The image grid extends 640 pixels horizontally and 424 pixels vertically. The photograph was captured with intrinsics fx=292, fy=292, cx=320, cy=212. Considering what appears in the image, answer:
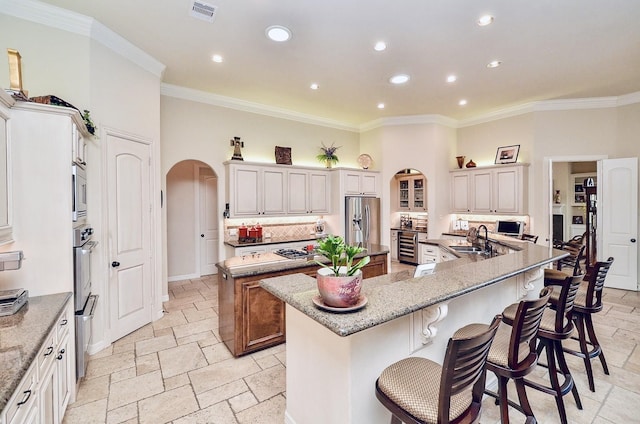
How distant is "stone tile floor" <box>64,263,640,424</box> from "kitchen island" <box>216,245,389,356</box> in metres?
0.15

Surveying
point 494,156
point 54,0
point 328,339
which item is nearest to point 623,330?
point 494,156

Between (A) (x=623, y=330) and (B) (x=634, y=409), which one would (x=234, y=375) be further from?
(A) (x=623, y=330)

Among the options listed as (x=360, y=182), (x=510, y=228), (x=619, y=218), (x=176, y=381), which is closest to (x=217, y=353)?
(x=176, y=381)

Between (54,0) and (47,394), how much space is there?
3.34m

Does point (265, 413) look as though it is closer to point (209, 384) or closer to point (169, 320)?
point (209, 384)

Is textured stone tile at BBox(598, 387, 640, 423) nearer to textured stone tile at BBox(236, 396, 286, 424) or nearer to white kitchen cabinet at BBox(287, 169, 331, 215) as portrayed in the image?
textured stone tile at BBox(236, 396, 286, 424)

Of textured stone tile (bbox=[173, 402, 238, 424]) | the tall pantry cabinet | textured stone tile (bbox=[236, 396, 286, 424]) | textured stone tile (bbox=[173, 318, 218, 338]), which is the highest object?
the tall pantry cabinet

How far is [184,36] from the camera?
3.31 m

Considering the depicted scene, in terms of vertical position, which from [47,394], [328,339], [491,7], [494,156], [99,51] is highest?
[491,7]

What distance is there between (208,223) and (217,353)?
3790 millimetres

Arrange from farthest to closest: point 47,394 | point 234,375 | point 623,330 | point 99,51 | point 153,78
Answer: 1. point 153,78
2. point 623,330
3. point 99,51
4. point 234,375
5. point 47,394

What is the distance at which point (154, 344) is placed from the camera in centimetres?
332

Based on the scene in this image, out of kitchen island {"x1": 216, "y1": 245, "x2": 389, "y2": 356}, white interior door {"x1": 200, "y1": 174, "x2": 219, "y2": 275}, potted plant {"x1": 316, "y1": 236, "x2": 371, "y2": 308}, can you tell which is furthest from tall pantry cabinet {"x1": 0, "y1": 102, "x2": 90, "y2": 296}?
white interior door {"x1": 200, "y1": 174, "x2": 219, "y2": 275}

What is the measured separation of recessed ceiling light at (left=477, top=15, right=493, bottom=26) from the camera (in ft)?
9.72
